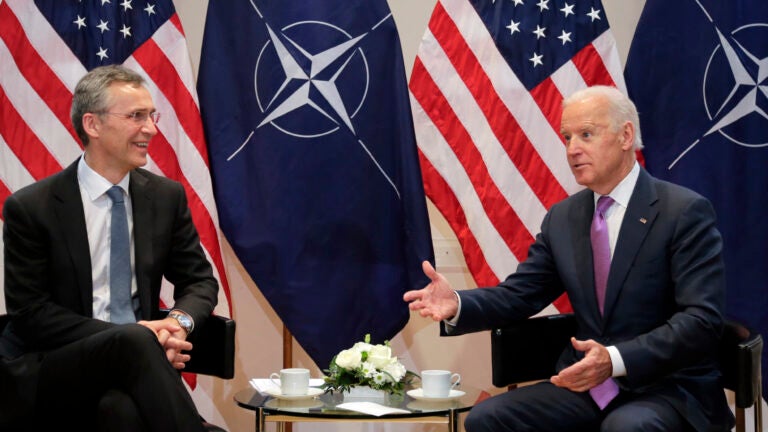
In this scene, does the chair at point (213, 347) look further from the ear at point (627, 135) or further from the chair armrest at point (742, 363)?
the chair armrest at point (742, 363)

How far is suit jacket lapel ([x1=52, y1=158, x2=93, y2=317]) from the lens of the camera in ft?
10.3

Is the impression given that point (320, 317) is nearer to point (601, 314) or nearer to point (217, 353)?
point (217, 353)

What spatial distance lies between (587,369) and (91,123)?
77.3 inches

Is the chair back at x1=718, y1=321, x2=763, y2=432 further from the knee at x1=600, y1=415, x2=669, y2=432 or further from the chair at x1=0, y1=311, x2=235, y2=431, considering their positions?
the chair at x1=0, y1=311, x2=235, y2=431

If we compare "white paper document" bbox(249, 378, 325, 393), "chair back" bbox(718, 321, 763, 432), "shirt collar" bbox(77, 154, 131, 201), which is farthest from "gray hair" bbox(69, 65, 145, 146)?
"chair back" bbox(718, 321, 763, 432)

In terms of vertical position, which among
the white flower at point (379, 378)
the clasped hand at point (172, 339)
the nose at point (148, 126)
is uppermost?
the nose at point (148, 126)

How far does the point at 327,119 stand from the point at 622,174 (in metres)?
1.56

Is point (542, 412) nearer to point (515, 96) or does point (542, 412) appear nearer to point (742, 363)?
point (742, 363)

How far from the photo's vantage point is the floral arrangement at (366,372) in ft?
11.0

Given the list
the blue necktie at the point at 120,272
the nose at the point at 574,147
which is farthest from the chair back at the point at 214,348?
the nose at the point at 574,147

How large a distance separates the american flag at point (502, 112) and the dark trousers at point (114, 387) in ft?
6.25

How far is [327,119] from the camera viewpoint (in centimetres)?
430

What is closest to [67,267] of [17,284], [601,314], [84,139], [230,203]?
[17,284]

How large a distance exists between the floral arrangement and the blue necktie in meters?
0.77
